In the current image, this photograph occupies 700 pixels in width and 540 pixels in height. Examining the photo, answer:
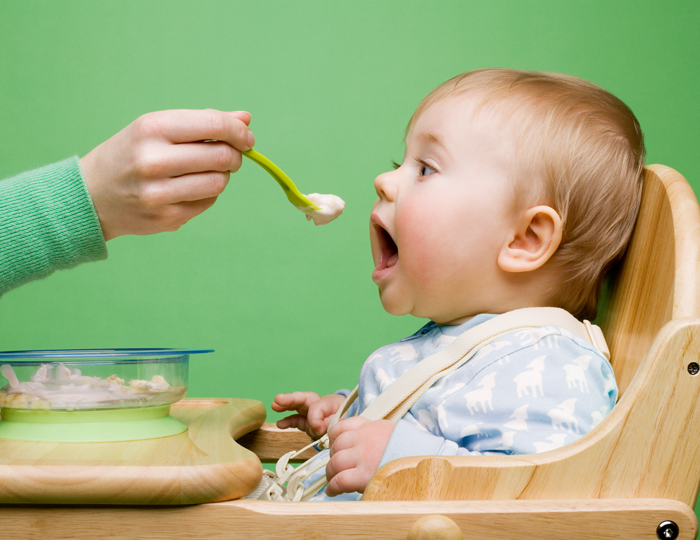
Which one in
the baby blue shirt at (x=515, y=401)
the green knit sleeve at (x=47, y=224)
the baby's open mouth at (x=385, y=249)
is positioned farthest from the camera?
the baby's open mouth at (x=385, y=249)

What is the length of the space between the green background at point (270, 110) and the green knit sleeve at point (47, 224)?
2.80ft

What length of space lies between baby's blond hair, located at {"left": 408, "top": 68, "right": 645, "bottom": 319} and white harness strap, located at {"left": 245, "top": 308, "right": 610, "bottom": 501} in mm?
67

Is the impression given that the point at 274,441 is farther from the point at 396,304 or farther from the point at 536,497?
the point at 536,497

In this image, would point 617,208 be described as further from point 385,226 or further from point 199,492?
point 199,492

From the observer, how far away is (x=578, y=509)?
0.46m

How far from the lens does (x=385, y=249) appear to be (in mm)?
798

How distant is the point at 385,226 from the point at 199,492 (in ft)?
1.31

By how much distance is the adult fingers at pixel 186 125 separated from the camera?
1.97ft

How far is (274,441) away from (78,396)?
0.39 m

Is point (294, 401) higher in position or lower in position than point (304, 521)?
lower

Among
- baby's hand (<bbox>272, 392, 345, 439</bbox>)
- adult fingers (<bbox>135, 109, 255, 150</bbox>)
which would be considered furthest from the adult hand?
baby's hand (<bbox>272, 392, 345, 439</bbox>)

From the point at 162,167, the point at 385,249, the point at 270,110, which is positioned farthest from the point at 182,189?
the point at 270,110

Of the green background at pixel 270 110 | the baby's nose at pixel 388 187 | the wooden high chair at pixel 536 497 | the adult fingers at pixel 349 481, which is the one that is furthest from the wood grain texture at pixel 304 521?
the green background at pixel 270 110

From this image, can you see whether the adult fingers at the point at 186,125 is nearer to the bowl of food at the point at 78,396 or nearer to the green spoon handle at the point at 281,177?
the green spoon handle at the point at 281,177
